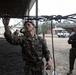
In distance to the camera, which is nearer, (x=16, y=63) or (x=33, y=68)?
(x=33, y=68)

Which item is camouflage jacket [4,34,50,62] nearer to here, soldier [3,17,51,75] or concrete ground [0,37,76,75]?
soldier [3,17,51,75]

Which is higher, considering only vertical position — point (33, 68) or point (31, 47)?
point (31, 47)

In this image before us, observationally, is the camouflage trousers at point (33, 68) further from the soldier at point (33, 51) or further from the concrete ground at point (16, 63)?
the concrete ground at point (16, 63)

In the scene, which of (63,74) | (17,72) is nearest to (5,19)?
(17,72)

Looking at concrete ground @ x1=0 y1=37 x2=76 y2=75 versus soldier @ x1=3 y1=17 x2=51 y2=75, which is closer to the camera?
soldier @ x1=3 y1=17 x2=51 y2=75

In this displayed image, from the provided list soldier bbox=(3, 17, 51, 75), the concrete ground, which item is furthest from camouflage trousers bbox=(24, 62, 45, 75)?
the concrete ground

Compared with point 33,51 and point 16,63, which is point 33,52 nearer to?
point 33,51

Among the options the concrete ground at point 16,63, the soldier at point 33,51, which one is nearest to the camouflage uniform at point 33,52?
the soldier at point 33,51

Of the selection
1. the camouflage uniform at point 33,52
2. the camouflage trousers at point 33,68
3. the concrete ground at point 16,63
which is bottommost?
the concrete ground at point 16,63

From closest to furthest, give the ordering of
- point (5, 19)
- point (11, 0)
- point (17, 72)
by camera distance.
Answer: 1. point (5, 19)
2. point (17, 72)
3. point (11, 0)

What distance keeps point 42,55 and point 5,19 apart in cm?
96

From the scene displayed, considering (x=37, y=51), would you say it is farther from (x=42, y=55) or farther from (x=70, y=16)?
(x=70, y=16)

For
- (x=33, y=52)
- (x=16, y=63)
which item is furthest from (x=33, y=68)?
(x=16, y=63)

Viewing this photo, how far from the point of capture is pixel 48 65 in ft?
15.8
